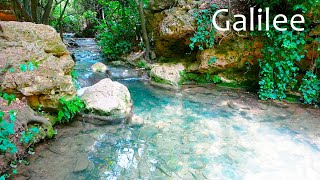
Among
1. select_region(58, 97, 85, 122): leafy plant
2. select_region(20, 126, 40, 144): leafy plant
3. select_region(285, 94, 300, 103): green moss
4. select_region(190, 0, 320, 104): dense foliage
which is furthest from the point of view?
select_region(285, 94, 300, 103): green moss

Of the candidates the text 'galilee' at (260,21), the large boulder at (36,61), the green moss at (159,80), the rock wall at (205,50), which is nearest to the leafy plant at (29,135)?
the large boulder at (36,61)

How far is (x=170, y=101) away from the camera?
21.1 feet

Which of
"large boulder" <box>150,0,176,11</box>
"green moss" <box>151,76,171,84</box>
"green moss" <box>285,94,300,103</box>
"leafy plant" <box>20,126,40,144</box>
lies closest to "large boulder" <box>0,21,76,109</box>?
A: "leafy plant" <box>20,126,40,144</box>

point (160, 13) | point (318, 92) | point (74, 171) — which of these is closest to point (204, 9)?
point (160, 13)

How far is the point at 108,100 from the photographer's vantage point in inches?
209

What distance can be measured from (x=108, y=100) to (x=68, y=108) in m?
0.86

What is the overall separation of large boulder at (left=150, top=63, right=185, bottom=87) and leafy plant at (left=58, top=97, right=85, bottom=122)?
314cm

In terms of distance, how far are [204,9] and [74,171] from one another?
535 cm

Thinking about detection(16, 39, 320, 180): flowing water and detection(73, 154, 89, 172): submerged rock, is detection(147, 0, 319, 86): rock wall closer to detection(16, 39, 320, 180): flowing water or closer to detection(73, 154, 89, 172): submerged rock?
detection(16, 39, 320, 180): flowing water

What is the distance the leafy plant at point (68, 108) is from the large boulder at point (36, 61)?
0.40 feet

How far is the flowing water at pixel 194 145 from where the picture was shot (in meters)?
3.63

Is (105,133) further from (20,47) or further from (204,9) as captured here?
(204,9)

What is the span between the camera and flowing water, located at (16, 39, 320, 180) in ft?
11.9

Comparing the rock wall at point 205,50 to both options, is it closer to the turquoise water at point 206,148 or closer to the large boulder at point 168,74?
the large boulder at point 168,74
